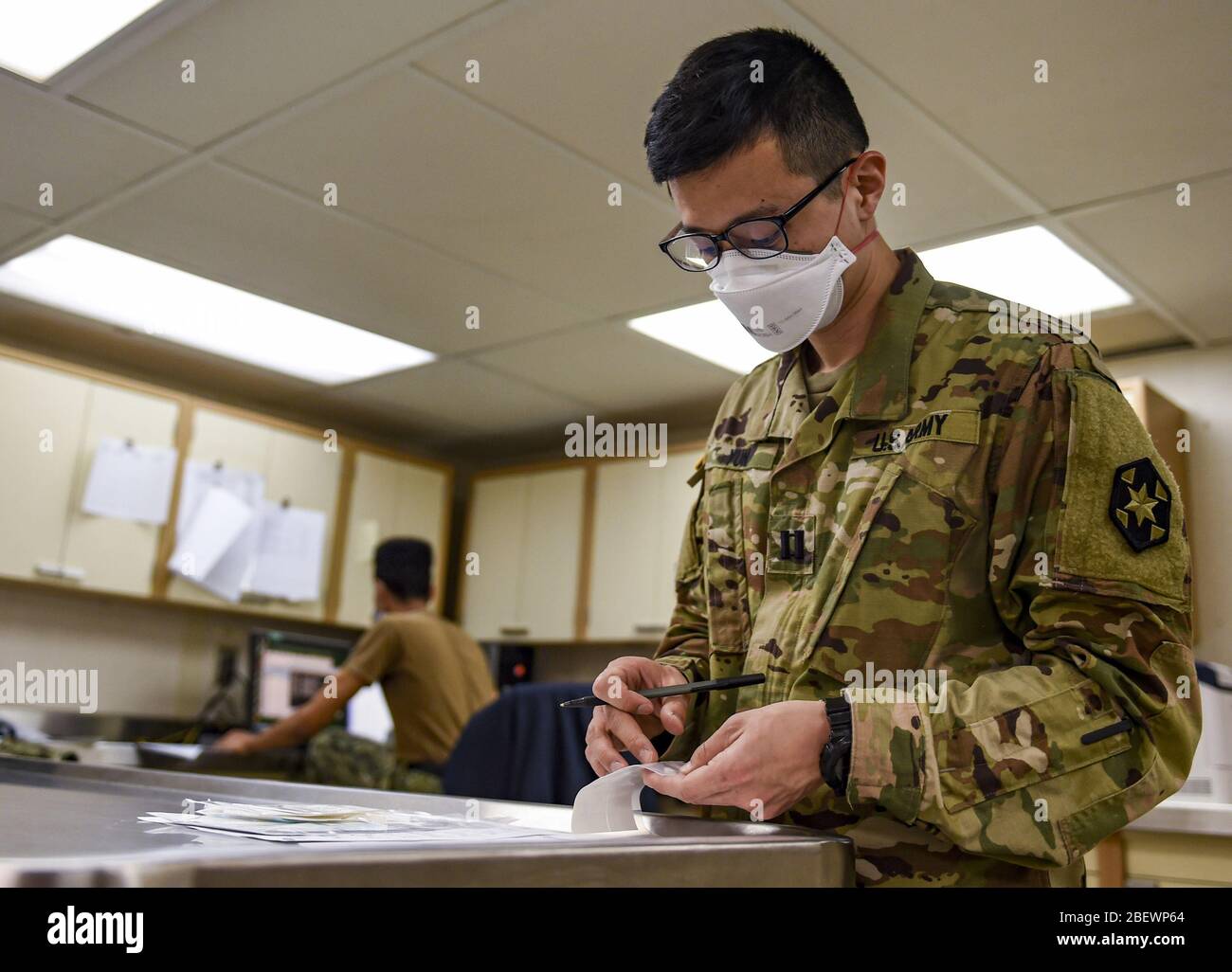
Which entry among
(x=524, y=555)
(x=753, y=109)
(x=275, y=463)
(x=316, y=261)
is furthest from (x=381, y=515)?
(x=753, y=109)

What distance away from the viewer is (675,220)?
2854 mm

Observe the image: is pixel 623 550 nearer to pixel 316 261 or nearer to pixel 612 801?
pixel 316 261

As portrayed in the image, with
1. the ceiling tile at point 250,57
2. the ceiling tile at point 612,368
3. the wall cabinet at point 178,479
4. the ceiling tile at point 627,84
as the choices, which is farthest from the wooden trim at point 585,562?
the ceiling tile at point 250,57

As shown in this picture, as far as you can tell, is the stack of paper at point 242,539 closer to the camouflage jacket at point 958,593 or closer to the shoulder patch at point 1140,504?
the camouflage jacket at point 958,593

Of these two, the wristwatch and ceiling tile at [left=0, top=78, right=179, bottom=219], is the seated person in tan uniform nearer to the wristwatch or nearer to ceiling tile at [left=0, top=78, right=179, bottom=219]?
ceiling tile at [left=0, top=78, right=179, bottom=219]

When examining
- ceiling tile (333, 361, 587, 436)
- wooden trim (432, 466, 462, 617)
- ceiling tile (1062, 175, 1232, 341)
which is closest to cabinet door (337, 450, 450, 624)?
wooden trim (432, 466, 462, 617)

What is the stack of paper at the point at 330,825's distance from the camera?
2.04 feet

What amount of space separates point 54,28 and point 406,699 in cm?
190

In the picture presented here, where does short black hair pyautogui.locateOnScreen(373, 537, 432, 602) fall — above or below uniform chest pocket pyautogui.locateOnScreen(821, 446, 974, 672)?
above

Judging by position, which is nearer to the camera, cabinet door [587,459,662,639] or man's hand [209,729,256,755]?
man's hand [209,729,256,755]

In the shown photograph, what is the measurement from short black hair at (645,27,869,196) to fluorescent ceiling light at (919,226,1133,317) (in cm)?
182

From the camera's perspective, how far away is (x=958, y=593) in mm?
968

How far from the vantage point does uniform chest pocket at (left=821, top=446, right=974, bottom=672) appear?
0.97 metres
